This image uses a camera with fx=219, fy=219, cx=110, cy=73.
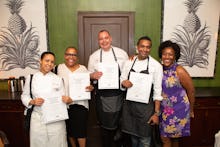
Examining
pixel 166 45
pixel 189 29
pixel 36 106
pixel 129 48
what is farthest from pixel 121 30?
pixel 36 106

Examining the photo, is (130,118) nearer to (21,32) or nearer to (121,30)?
(121,30)

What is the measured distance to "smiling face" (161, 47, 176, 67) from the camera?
2359 millimetres

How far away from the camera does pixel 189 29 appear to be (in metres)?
3.71

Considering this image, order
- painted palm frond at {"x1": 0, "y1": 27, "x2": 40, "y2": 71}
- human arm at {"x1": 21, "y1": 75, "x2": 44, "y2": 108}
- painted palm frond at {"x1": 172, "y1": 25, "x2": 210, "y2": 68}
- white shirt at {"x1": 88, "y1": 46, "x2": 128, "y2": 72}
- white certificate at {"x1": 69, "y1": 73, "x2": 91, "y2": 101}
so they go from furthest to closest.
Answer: painted palm frond at {"x1": 172, "y1": 25, "x2": 210, "y2": 68}, painted palm frond at {"x1": 0, "y1": 27, "x2": 40, "y2": 71}, white shirt at {"x1": 88, "y1": 46, "x2": 128, "y2": 72}, white certificate at {"x1": 69, "y1": 73, "x2": 91, "y2": 101}, human arm at {"x1": 21, "y1": 75, "x2": 44, "y2": 108}

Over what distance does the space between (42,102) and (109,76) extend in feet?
2.65

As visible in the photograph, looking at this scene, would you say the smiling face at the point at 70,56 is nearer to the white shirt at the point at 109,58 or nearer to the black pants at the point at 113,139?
the white shirt at the point at 109,58

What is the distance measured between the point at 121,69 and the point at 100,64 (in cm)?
27

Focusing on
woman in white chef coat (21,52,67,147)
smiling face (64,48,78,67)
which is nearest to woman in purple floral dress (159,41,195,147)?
smiling face (64,48,78,67)

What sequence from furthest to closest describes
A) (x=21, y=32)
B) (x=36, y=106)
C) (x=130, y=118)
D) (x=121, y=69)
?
(x=21, y=32) → (x=121, y=69) → (x=130, y=118) → (x=36, y=106)

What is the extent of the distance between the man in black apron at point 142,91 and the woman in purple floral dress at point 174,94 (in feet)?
0.36

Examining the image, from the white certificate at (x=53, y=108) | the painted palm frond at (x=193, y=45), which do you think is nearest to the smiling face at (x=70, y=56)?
the white certificate at (x=53, y=108)

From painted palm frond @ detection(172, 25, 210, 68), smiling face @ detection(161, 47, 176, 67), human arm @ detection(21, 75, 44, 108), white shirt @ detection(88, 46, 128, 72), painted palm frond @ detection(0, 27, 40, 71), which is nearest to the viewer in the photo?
human arm @ detection(21, 75, 44, 108)

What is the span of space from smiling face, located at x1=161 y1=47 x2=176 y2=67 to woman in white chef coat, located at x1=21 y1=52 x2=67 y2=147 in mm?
1180

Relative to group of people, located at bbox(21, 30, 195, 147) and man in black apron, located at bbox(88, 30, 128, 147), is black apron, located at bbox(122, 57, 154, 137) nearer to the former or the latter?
group of people, located at bbox(21, 30, 195, 147)
